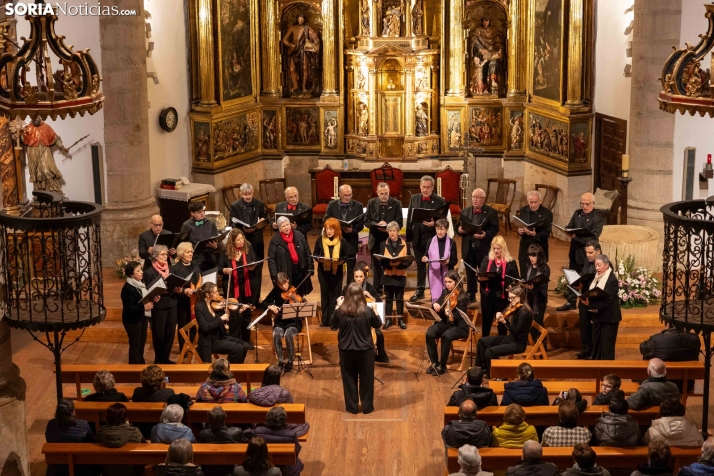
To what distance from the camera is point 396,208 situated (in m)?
15.6

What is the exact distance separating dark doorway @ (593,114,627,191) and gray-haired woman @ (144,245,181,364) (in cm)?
788

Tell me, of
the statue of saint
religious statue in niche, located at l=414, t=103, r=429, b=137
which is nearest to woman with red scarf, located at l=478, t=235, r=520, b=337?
the statue of saint

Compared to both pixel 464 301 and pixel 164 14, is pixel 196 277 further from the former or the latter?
pixel 164 14

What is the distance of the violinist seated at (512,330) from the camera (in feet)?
43.3

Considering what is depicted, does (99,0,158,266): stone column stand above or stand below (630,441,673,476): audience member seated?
above

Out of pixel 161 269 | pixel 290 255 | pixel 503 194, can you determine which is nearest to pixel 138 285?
pixel 161 269

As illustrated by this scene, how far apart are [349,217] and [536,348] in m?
3.22

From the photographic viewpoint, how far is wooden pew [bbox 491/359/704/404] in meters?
12.4

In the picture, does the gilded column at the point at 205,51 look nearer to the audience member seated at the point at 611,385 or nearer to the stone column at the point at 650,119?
the stone column at the point at 650,119

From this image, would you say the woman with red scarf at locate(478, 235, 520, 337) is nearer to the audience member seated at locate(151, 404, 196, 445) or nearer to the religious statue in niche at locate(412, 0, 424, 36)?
the audience member seated at locate(151, 404, 196, 445)

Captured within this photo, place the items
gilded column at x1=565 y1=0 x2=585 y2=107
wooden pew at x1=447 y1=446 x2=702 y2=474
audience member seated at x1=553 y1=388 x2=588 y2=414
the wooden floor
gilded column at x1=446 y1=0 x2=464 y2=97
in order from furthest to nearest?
gilded column at x1=446 y1=0 x2=464 y2=97 < gilded column at x1=565 y1=0 x2=585 y2=107 < the wooden floor < audience member seated at x1=553 y1=388 x2=588 y2=414 < wooden pew at x1=447 y1=446 x2=702 y2=474

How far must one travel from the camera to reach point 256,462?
384 inches

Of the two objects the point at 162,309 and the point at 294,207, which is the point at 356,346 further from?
the point at 294,207

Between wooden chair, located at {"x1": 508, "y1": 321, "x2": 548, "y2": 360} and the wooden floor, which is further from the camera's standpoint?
wooden chair, located at {"x1": 508, "y1": 321, "x2": 548, "y2": 360}
